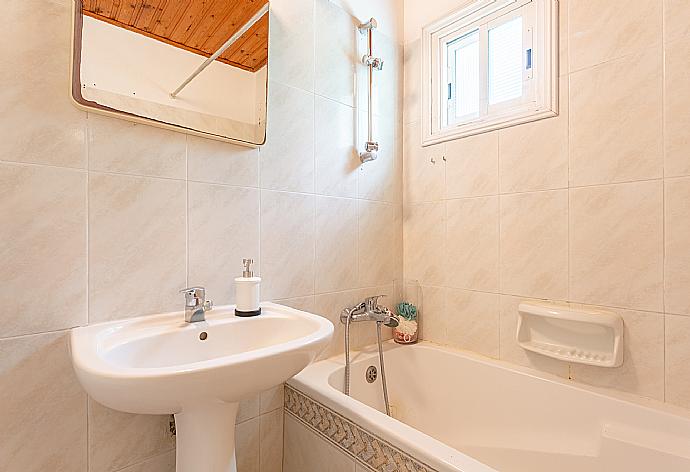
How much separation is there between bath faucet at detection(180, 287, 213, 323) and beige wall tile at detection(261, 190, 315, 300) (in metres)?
0.28

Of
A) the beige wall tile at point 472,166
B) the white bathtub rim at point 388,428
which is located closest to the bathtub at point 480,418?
the white bathtub rim at point 388,428

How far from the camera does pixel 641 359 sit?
1.21 meters

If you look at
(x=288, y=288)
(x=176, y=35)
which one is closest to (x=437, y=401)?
(x=288, y=288)

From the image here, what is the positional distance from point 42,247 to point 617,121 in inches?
70.4

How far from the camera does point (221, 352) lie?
→ 3.65ft

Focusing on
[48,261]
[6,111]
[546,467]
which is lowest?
[546,467]

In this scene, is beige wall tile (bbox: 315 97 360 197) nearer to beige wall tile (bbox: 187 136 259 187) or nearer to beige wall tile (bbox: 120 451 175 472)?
beige wall tile (bbox: 187 136 259 187)

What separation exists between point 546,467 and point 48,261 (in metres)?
1.67

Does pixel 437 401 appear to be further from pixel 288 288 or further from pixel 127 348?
pixel 127 348

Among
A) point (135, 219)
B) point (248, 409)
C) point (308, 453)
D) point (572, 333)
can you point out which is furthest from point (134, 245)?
point (572, 333)

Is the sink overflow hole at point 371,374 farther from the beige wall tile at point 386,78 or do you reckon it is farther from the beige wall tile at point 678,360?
the beige wall tile at point 386,78

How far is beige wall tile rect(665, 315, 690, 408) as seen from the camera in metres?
1.13

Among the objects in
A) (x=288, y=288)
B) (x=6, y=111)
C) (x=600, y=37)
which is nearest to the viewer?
(x=6, y=111)

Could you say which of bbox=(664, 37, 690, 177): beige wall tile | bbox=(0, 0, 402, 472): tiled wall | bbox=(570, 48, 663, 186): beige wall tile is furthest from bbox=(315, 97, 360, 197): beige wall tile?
bbox=(664, 37, 690, 177): beige wall tile
